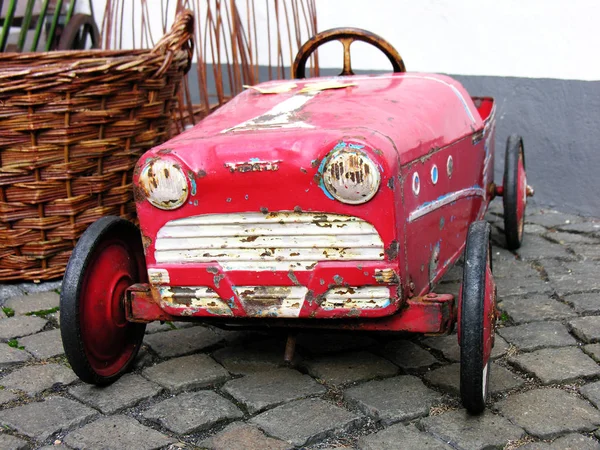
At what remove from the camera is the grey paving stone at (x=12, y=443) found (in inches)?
80.3

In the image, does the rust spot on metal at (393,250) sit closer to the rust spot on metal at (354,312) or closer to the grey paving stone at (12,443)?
the rust spot on metal at (354,312)

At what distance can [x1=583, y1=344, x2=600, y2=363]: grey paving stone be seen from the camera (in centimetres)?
247

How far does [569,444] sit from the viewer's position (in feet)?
6.46

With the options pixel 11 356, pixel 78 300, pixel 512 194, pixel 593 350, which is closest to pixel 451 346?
pixel 593 350

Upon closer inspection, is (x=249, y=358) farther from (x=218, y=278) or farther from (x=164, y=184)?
(x=164, y=184)

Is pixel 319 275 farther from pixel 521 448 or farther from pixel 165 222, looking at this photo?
pixel 521 448

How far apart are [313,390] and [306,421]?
0.19 metres

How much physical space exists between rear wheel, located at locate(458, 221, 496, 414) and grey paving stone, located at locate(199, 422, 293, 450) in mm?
457

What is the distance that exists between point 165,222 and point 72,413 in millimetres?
570

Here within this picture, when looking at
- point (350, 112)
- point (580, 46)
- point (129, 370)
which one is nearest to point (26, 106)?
point (129, 370)

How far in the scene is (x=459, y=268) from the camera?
3.40 m

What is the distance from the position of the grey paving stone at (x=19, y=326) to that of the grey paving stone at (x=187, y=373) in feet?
2.00

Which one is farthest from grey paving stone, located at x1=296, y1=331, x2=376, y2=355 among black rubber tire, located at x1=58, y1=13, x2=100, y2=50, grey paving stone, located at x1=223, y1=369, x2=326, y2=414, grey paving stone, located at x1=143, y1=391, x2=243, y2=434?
black rubber tire, located at x1=58, y1=13, x2=100, y2=50

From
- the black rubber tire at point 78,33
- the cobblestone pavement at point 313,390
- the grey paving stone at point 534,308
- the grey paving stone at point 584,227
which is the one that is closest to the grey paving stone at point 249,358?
the cobblestone pavement at point 313,390
